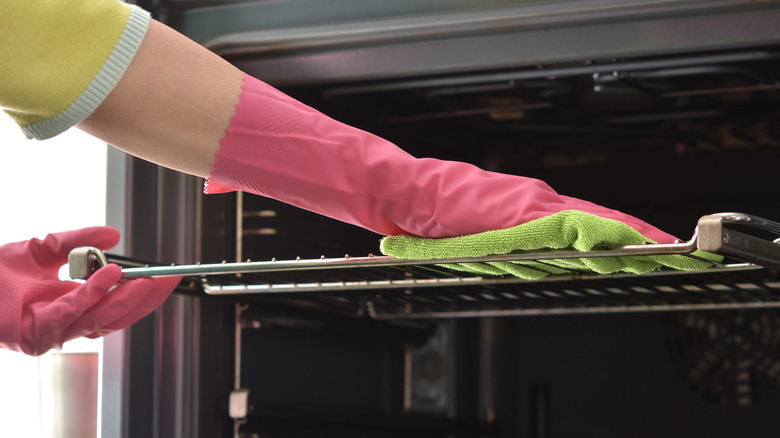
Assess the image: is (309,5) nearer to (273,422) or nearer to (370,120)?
(370,120)

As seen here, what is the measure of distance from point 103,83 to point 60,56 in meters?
0.04

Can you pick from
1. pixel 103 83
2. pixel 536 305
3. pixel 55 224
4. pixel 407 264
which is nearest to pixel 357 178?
pixel 407 264

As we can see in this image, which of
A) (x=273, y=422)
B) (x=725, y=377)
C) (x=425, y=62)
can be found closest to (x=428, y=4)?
(x=425, y=62)

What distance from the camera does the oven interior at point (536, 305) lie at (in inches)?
41.3

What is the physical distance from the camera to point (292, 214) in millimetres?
1176

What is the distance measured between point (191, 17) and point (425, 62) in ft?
0.93

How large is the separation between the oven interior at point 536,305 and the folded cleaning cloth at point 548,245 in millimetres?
237

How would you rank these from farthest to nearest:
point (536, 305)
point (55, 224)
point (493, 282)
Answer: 1. point (536, 305)
2. point (55, 224)
3. point (493, 282)

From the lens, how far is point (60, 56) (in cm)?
64

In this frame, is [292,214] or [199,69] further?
[292,214]

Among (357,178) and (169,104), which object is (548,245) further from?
(169,104)

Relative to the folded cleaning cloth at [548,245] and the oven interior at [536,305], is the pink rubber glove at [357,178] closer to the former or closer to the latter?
the folded cleaning cloth at [548,245]

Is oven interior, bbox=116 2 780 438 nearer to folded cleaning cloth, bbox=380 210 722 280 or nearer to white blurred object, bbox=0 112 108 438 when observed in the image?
white blurred object, bbox=0 112 108 438

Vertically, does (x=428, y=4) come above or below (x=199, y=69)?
above
